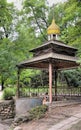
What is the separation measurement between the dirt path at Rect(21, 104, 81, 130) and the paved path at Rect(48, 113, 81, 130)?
0.31 m

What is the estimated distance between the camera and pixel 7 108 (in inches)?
739

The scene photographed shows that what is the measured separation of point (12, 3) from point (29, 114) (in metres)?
13.3

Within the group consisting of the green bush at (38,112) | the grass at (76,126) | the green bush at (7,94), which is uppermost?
the green bush at (7,94)

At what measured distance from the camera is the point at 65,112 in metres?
12.5

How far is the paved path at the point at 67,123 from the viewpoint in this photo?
9777 mm

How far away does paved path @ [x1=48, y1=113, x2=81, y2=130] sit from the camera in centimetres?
978

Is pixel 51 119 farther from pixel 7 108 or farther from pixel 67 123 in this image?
pixel 7 108

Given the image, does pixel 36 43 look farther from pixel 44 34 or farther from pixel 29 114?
pixel 29 114

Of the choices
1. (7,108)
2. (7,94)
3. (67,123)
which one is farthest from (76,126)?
(7,94)

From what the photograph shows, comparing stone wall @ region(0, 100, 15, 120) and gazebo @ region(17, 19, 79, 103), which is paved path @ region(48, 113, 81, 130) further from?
stone wall @ region(0, 100, 15, 120)

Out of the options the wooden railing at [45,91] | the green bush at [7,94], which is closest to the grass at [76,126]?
the wooden railing at [45,91]

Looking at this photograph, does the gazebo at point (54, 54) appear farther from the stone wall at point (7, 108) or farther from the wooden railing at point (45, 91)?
the stone wall at point (7, 108)

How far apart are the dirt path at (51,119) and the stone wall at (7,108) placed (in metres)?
6.18

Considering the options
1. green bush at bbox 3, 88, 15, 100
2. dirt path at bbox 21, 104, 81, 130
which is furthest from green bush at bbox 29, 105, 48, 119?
green bush at bbox 3, 88, 15, 100
